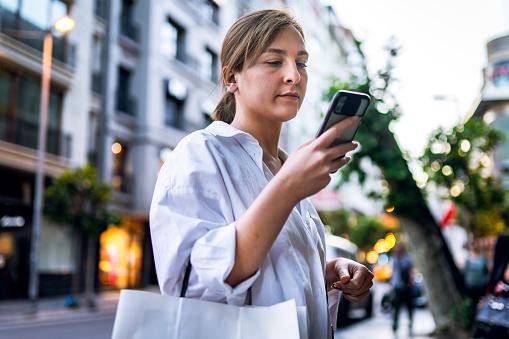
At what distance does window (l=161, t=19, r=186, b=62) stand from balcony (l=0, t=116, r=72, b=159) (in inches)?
300

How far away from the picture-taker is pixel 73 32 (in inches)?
906

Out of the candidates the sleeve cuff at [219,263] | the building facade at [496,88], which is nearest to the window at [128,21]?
the building facade at [496,88]

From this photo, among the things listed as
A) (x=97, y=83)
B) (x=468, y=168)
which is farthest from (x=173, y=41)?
(x=468, y=168)

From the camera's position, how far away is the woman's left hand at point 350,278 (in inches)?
58.7

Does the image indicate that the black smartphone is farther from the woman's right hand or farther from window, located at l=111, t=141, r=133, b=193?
window, located at l=111, t=141, r=133, b=193

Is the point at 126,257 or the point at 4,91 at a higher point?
the point at 4,91

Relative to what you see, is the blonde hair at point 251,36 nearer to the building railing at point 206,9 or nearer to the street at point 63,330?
the street at point 63,330

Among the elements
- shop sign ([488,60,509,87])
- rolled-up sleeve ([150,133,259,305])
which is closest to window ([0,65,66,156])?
rolled-up sleeve ([150,133,259,305])

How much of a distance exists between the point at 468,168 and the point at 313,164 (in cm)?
1130

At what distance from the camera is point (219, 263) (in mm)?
1077

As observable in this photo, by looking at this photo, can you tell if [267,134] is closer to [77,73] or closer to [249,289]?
[249,289]

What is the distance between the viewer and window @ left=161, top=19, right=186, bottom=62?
2866cm

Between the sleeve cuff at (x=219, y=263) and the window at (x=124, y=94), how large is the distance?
2595cm

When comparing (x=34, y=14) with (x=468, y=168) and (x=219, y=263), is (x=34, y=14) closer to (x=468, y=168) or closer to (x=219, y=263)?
(x=468, y=168)
